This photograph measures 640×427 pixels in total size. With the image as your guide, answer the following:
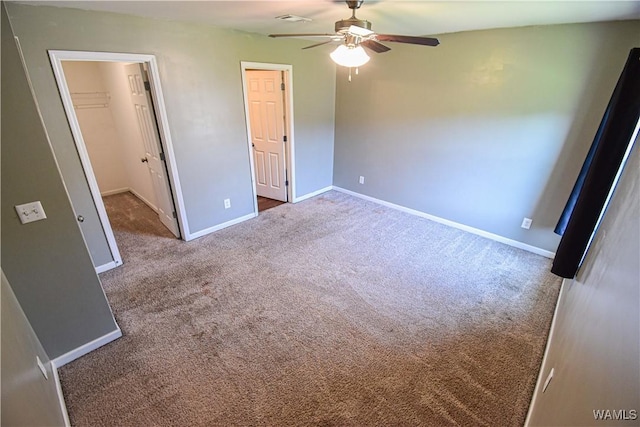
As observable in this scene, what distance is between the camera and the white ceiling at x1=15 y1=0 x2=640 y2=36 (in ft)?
6.51

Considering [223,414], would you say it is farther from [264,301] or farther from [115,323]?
[115,323]

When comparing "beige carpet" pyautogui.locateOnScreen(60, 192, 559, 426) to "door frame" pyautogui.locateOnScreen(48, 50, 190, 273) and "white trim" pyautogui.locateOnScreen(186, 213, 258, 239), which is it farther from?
"door frame" pyautogui.locateOnScreen(48, 50, 190, 273)

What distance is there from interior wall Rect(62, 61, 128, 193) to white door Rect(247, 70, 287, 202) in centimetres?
216

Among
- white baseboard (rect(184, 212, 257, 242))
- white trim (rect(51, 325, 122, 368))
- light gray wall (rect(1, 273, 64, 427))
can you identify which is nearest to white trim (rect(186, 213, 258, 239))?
white baseboard (rect(184, 212, 257, 242))

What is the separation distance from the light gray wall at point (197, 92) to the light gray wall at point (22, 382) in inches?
62.3

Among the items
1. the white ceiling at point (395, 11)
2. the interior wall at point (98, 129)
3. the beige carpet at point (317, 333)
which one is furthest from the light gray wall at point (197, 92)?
the interior wall at point (98, 129)

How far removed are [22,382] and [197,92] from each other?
2.78 meters

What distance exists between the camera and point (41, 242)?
65.7 inches

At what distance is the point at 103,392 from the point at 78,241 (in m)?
0.95

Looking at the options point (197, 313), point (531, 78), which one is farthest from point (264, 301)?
point (531, 78)

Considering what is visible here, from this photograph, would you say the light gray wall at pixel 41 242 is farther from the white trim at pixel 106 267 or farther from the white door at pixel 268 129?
the white door at pixel 268 129

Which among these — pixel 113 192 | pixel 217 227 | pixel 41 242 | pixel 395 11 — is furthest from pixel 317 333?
pixel 113 192

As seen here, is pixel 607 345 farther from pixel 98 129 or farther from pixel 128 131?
pixel 98 129

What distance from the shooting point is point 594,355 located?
3.20 ft
